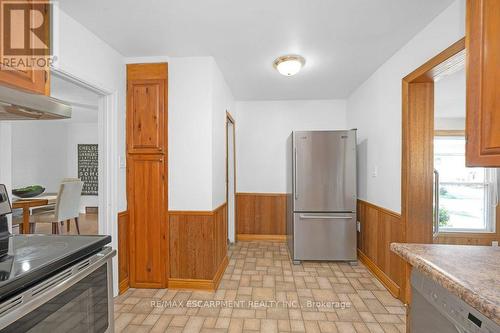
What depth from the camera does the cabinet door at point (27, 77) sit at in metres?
1.06

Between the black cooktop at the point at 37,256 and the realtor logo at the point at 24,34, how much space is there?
78 centimetres

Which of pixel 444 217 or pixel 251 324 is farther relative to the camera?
pixel 444 217

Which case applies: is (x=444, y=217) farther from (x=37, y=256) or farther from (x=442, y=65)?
(x=37, y=256)

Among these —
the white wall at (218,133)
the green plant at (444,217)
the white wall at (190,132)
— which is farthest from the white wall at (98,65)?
the green plant at (444,217)

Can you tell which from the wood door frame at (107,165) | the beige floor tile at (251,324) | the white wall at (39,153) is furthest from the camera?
the white wall at (39,153)

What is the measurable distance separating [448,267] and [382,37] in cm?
190

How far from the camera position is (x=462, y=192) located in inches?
145

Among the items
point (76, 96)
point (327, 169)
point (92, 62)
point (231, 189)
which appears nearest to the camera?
point (92, 62)

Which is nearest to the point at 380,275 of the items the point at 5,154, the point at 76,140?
the point at 5,154

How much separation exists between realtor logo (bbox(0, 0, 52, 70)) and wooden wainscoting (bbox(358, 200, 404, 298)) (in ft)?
9.16

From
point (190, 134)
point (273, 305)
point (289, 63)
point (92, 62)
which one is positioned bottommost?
point (273, 305)

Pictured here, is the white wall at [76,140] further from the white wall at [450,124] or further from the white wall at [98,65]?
the white wall at [450,124]

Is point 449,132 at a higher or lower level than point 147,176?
higher

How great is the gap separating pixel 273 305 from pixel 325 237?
4.09ft
